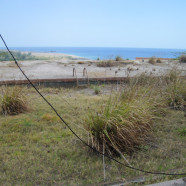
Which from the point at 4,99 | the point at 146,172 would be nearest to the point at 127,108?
the point at 146,172

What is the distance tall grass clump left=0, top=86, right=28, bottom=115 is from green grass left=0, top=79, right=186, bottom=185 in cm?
18

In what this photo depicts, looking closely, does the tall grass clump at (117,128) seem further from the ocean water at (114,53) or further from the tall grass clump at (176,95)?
the ocean water at (114,53)

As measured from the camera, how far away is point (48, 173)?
2592mm

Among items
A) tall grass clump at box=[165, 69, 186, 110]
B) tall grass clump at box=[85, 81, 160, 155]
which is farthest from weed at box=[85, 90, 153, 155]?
tall grass clump at box=[165, 69, 186, 110]

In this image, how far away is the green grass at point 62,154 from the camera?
255cm

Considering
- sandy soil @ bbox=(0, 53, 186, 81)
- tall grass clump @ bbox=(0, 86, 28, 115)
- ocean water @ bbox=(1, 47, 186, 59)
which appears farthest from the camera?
→ ocean water @ bbox=(1, 47, 186, 59)

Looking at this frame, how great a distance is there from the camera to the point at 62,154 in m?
3.04

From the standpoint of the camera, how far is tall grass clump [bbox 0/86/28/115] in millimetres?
4580

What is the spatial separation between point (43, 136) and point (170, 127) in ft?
6.50

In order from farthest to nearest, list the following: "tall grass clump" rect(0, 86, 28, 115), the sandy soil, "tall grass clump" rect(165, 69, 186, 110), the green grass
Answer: the sandy soil, "tall grass clump" rect(165, 69, 186, 110), "tall grass clump" rect(0, 86, 28, 115), the green grass

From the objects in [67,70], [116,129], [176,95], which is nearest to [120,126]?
[116,129]

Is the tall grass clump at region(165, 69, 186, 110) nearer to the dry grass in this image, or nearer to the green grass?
the green grass

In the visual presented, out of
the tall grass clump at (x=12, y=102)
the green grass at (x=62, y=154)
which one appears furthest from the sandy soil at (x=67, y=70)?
the green grass at (x=62, y=154)

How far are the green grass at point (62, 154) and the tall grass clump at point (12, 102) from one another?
18cm
